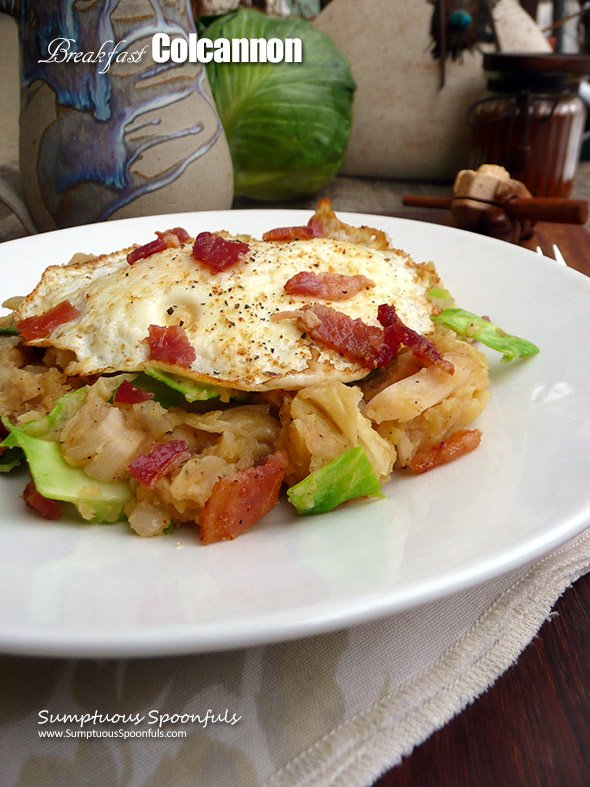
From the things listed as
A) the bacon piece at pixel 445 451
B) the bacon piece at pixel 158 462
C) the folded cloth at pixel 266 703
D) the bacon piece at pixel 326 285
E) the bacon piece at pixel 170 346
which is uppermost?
the bacon piece at pixel 326 285

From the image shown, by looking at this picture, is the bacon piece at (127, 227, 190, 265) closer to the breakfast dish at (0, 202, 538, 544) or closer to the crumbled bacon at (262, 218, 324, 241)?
the breakfast dish at (0, 202, 538, 544)

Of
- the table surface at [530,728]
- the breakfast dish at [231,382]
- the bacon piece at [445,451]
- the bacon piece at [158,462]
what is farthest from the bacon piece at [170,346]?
the table surface at [530,728]

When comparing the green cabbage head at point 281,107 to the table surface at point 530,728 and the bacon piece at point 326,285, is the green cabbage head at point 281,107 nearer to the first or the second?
the bacon piece at point 326,285

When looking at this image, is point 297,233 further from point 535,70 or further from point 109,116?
point 535,70

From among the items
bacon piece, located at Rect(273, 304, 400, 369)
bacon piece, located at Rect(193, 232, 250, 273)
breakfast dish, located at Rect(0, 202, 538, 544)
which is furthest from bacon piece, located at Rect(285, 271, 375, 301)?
bacon piece, located at Rect(193, 232, 250, 273)

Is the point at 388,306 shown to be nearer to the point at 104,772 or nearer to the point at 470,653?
the point at 470,653

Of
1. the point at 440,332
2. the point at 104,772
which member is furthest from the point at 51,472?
the point at 440,332

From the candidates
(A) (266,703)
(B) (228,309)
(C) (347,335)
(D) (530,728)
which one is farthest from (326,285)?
(D) (530,728)
